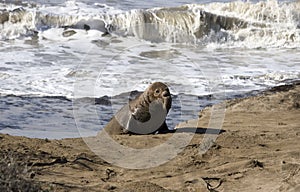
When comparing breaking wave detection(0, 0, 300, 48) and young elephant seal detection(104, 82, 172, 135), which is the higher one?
young elephant seal detection(104, 82, 172, 135)

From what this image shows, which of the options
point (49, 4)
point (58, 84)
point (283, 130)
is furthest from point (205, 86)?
point (49, 4)

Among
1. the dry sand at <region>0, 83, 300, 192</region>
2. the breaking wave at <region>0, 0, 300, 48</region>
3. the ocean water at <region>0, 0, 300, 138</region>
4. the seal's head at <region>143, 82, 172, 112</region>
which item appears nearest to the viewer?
the dry sand at <region>0, 83, 300, 192</region>

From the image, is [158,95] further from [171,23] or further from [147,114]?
[171,23]

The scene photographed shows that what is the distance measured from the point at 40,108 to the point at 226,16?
14558 millimetres

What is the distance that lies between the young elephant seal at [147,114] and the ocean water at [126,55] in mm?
1297

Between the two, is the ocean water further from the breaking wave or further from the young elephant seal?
the young elephant seal

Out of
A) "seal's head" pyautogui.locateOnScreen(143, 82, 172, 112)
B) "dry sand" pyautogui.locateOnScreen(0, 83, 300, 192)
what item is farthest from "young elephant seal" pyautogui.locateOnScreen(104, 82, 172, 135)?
"dry sand" pyautogui.locateOnScreen(0, 83, 300, 192)

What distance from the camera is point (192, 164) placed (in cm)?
761

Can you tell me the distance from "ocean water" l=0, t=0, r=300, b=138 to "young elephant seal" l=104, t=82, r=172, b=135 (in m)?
1.30

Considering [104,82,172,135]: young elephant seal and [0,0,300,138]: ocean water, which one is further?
[0,0,300,138]: ocean water

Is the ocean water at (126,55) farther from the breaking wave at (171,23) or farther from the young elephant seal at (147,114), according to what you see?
the young elephant seal at (147,114)

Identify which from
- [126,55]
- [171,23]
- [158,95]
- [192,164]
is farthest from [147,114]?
[171,23]

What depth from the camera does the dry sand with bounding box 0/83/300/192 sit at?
21.5 ft

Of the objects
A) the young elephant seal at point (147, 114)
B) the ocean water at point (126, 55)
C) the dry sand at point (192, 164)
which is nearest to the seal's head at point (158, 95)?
the young elephant seal at point (147, 114)
